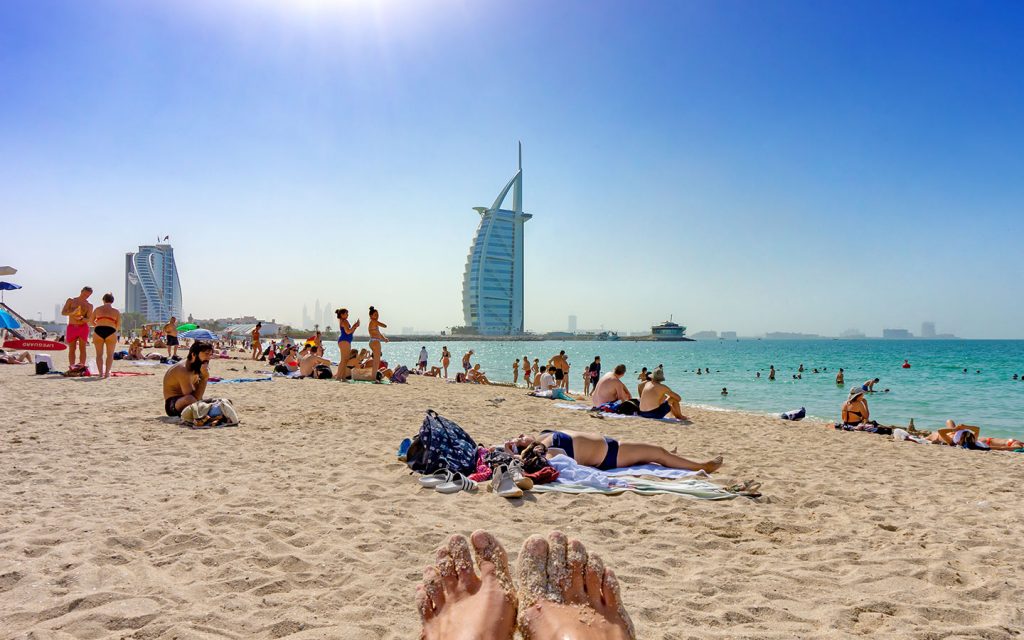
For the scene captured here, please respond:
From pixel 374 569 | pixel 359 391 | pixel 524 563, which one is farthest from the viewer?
pixel 359 391

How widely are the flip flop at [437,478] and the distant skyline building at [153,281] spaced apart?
92.1m

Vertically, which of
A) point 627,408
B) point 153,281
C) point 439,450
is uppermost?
point 153,281

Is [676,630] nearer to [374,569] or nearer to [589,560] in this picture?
[589,560]

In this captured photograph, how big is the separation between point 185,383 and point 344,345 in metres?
6.02

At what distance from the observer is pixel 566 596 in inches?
71.2

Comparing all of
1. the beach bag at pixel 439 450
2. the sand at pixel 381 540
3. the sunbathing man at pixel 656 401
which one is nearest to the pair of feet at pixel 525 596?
the sand at pixel 381 540

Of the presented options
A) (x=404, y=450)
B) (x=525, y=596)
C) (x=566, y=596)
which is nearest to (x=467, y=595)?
(x=525, y=596)

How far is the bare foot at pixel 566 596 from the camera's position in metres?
1.69

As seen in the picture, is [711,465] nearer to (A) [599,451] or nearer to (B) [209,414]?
(A) [599,451]

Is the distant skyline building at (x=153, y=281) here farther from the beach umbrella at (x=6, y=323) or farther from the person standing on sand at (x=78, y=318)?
the person standing on sand at (x=78, y=318)

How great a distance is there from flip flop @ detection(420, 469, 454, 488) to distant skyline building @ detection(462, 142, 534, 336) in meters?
87.9

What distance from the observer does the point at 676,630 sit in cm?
207

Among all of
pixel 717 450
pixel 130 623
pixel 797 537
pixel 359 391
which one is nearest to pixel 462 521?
pixel 130 623

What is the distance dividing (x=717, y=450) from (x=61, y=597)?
19.0 ft
